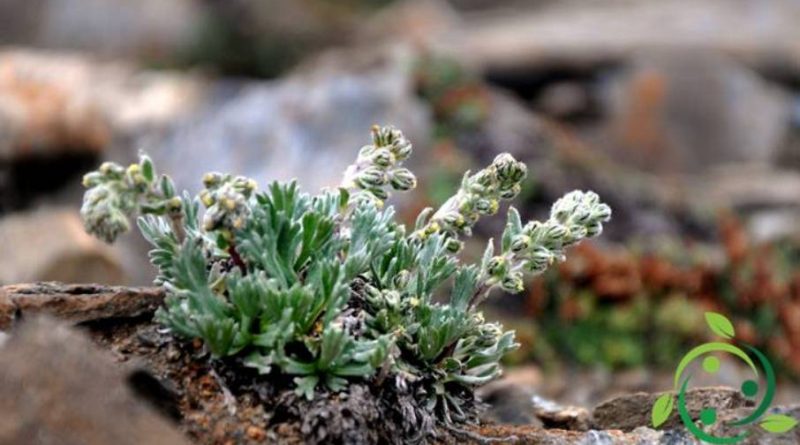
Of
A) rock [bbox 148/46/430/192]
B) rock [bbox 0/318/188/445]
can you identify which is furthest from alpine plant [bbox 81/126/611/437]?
rock [bbox 148/46/430/192]

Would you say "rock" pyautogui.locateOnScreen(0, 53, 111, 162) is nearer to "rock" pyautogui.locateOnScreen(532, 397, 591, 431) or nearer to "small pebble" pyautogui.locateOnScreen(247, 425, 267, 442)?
"rock" pyautogui.locateOnScreen(532, 397, 591, 431)

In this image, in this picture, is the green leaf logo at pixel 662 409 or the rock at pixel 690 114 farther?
the rock at pixel 690 114

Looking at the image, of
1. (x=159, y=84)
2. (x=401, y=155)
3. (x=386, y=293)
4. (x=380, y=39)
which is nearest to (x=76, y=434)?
(x=386, y=293)

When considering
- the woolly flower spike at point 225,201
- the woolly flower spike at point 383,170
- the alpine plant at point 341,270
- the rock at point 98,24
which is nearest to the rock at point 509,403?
the alpine plant at point 341,270

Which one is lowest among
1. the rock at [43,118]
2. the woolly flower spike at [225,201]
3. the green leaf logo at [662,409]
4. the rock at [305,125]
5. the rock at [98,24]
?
the woolly flower spike at [225,201]

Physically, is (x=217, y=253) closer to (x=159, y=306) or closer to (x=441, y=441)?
(x=159, y=306)

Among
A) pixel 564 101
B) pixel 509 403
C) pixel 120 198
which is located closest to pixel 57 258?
pixel 509 403

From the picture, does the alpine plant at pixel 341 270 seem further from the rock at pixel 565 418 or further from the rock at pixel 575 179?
the rock at pixel 575 179

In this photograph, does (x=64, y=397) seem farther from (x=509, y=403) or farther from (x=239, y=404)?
(x=509, y=403)
